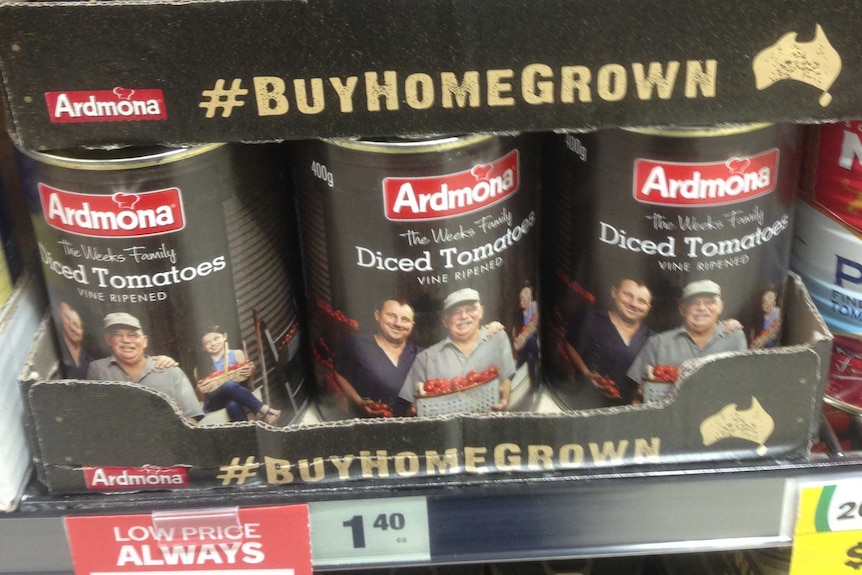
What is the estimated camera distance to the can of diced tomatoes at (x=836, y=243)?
→ 33.5 inches

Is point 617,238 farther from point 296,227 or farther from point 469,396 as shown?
point 296,227

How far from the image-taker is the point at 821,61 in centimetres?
73

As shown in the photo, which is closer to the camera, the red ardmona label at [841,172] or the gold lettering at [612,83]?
the gold lettering at [612,83]

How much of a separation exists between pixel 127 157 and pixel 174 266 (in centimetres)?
10

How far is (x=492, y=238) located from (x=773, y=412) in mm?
284

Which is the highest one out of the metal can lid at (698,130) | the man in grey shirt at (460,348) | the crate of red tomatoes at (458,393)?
the metal can lid at (698,130)

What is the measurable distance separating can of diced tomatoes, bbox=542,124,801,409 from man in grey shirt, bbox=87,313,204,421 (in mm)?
365

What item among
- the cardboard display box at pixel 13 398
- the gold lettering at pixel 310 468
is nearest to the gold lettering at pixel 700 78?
the gold lettering at pixel 310 468

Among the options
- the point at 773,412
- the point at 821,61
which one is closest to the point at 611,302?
the point at 773,412

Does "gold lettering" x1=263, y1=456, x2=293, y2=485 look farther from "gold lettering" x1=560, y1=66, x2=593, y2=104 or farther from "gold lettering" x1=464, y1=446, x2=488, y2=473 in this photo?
"gold lettering" x1=560, y1=66, x2=593, y2=104

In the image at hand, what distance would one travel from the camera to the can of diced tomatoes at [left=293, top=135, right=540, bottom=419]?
0.78 meters

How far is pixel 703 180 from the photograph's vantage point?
30.8 inches

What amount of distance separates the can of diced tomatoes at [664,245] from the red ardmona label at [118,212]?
1.14 feet

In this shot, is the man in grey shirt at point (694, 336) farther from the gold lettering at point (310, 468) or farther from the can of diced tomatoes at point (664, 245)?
the gold lettering at point (310, 468)
